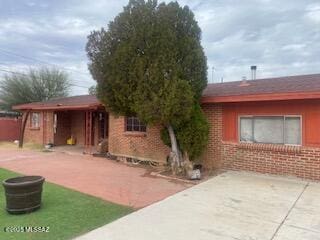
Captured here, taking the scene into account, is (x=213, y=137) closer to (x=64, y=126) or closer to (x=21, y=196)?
(x=21, y=196)

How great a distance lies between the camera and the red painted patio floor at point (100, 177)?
7.14 metres

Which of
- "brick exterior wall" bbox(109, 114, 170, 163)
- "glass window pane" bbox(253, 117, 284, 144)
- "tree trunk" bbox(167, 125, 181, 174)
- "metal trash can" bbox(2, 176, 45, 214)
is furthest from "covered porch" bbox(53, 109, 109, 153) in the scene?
"metal trash can" bbox(2, 176, 45, 214)

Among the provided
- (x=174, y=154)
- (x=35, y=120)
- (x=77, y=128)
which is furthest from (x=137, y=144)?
(x=35, y=120)

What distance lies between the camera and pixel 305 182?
8414mm

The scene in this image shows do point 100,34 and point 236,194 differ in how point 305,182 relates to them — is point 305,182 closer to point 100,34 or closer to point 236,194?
point 236,194

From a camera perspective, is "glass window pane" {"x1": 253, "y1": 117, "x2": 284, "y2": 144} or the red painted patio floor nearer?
the red painted patio floor

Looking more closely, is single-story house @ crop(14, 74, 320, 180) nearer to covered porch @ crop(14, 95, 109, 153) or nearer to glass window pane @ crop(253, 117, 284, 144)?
glass window pane @ crop(253, 117, 284, 144)

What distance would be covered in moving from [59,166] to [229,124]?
19.9ft

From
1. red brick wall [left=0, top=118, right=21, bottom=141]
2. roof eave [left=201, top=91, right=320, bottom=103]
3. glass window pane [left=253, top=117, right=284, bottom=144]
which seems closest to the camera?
roof eave [left=201, top=91, right=320, bottom=103]

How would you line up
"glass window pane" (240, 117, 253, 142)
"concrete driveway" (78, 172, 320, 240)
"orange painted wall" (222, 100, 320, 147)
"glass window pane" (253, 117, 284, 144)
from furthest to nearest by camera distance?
"glass window pane" (240, 117, 253, 142) → "glass window pane" (253, 117, 284, 144) → "orange painted wall" (222, 100, 320, 147) → "concrete driveway" (78, 172, 320, 240)

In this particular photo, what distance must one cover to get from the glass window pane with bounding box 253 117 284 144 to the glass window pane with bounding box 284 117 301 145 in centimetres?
14

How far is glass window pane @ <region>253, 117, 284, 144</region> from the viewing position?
29.7ft

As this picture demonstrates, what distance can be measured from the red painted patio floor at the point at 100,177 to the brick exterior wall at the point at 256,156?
227 centimetres

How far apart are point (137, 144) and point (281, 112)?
583cm
